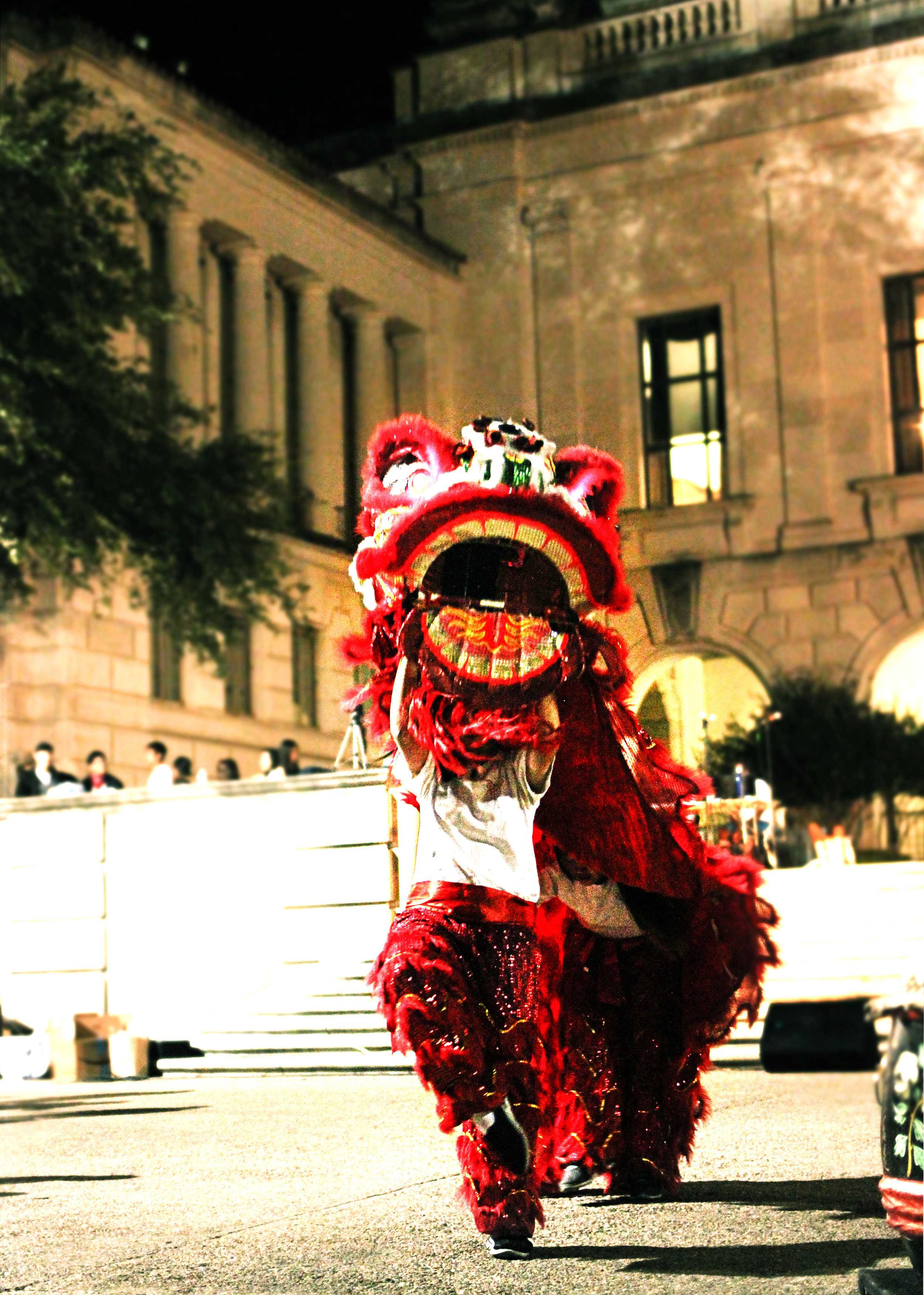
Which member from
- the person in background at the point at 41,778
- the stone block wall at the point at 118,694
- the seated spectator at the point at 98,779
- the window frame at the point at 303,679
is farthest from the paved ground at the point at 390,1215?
the window frame at the point at 303,679

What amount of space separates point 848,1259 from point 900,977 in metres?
1.53

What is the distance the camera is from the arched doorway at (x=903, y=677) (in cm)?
2942

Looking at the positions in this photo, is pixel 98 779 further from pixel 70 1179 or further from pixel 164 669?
pixel 70 1179

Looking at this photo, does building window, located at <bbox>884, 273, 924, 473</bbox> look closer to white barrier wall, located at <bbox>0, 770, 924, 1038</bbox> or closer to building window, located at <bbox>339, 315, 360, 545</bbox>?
building window, located at <bbox>339, 315, 360, 545</bbox>

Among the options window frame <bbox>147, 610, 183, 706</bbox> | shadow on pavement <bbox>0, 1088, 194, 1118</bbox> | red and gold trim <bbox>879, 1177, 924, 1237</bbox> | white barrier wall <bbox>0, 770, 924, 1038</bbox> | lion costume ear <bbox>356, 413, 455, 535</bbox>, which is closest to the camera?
red and gold trim <bbox>879, 1177, 924, 1237</bbox>

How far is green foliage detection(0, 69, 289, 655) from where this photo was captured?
16.4 meters

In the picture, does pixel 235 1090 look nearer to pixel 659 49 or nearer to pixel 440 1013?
pixel 440 1013

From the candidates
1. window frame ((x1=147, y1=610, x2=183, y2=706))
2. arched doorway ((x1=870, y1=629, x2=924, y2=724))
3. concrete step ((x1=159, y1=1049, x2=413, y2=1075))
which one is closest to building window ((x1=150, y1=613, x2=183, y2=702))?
window frame ((x1=147, y1=610, x2=183, y2=706))

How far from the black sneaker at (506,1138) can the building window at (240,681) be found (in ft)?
76.1

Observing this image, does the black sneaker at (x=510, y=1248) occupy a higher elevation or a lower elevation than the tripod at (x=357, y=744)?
lower

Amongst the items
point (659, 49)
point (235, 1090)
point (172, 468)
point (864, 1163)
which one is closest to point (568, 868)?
point (864, 1163)

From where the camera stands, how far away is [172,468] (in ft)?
59.2

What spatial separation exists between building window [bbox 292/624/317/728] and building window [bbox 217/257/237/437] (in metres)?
3.46

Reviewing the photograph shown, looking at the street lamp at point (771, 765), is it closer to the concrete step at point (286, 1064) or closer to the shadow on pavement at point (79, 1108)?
the concrete step at point (286, 1064)
